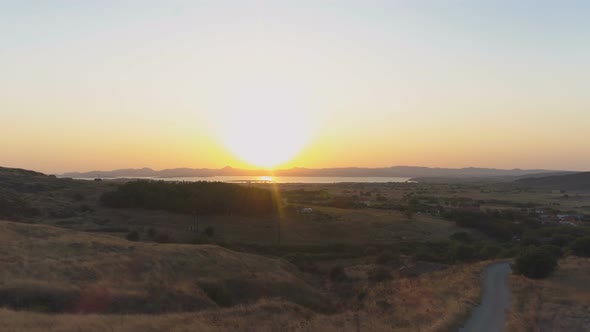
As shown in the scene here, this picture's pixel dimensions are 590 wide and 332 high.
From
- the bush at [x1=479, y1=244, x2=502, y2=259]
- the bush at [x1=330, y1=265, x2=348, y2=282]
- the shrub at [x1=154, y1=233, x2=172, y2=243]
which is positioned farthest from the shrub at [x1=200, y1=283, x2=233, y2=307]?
the bush at [x1=479, y1=244, x2=502, y2=259]

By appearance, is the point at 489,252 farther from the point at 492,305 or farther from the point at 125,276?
the point at 125,276

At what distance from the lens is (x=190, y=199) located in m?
87.6

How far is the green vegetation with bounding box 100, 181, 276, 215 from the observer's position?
8662cm

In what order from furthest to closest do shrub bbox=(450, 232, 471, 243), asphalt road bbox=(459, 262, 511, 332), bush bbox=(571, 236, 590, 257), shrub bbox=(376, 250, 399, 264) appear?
1. shrub bbox=(450, 232, 471, 243)
2. bush bbox=(571, 236, 590, 257)
3. shrub bbox=(376, 250, 399, 264)
4. asphalt road bbox=(459, 262, 511, 332)

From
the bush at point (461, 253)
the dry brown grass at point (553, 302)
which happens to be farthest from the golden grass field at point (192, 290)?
the bush at point (461, 253)

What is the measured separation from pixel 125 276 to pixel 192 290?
15.0ft

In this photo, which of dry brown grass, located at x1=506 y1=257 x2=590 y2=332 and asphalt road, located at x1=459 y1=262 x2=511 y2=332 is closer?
asphalt road, located at x1=459 y1=262 x2=511 y2=332

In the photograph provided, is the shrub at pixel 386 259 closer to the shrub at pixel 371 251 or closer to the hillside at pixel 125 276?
the shrub at pixel 371 251

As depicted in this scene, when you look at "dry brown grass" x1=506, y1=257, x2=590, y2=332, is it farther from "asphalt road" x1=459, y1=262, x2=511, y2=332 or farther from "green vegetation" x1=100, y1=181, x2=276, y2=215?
"green vegetation" x1=100, y1=181, x2=276, y2=215

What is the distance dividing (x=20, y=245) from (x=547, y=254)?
4137cm

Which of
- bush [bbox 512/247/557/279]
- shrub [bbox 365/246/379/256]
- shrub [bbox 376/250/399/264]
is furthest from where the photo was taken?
shrub [bbox 365/246/379/256]

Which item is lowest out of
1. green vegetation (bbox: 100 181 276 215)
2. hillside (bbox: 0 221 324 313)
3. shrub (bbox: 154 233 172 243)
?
shrub (bbox: 154 233 172 243)

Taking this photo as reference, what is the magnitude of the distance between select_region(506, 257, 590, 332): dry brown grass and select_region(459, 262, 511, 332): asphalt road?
520 mm

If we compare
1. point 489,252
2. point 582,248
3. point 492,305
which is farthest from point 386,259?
point 492,305
